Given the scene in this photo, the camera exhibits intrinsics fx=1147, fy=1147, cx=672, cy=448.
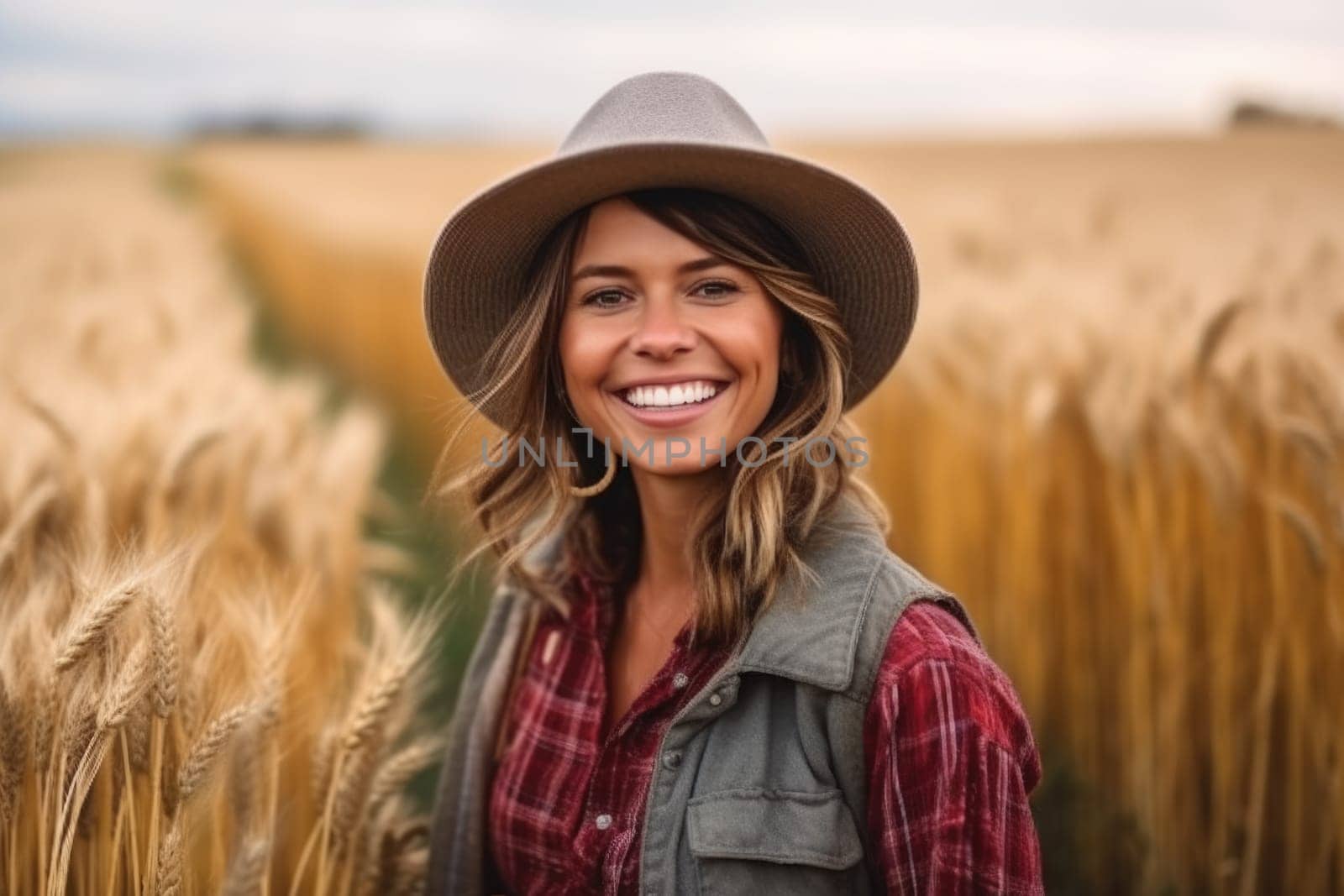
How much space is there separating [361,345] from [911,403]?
5621 mm

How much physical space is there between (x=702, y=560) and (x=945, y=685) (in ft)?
1.21

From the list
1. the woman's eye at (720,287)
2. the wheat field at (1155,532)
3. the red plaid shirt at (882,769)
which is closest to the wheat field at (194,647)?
the red plaid shirt at (882,769)

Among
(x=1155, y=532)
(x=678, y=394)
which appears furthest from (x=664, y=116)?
(x=1155, y=532)

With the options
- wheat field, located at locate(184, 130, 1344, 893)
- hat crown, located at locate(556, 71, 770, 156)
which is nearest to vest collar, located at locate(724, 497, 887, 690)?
hat crown, located at locate(556, 71, 770, 156)

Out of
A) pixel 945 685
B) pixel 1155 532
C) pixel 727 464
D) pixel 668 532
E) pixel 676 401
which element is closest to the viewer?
pixel 945 685

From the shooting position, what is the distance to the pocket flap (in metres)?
1.34

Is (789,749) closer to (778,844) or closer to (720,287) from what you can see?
(778,844)

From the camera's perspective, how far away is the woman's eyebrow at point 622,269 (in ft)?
4.81

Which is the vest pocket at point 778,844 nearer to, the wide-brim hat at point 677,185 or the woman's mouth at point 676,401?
the woman's mouth at point 676,401

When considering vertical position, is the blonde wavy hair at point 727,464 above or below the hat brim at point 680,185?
below

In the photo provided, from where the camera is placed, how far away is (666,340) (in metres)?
1.46

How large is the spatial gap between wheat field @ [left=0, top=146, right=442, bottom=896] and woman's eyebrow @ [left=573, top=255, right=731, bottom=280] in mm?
617

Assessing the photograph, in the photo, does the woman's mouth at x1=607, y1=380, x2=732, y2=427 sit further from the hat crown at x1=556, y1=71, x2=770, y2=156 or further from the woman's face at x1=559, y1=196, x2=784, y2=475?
the hat crown at x1=556, y1=71, x2=770, y2=156

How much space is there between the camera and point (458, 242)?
1626 mm
